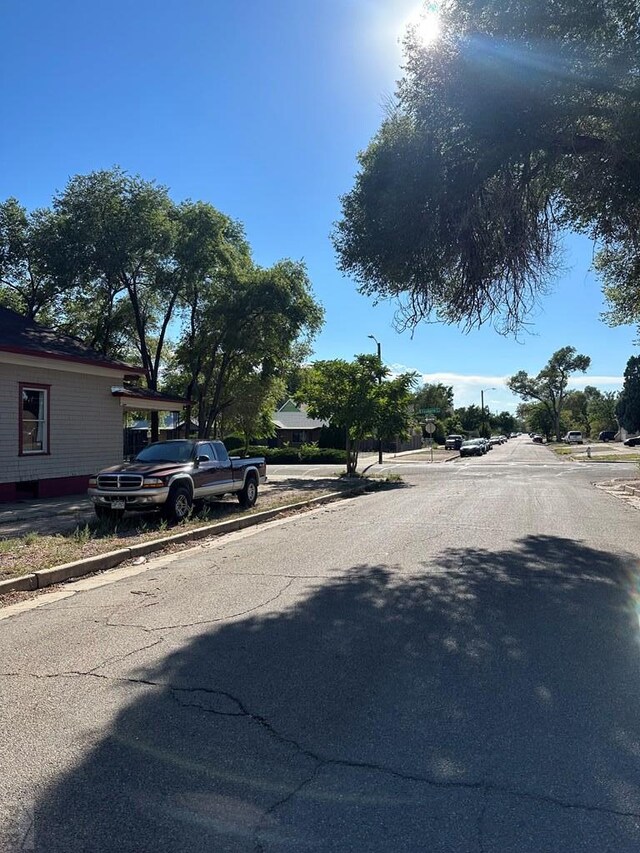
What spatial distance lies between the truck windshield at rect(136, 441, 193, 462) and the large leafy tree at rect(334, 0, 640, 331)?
5128 millimetres

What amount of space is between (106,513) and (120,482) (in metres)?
0.78

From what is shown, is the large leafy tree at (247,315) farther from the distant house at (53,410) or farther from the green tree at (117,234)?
the distant house at (53,410)

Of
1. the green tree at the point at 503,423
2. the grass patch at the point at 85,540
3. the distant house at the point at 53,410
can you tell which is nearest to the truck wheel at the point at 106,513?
the grass patch at the point at 85,540

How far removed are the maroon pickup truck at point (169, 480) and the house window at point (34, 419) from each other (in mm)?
4270

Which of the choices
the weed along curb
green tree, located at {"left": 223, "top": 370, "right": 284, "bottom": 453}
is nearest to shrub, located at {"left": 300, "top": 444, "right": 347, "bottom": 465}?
green tree, located at {"left": 223, "top": 370, "right": 284, "bottom": 453}

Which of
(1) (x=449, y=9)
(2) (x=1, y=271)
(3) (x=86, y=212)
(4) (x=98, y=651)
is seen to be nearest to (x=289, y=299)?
(3) (x=86, y=212)

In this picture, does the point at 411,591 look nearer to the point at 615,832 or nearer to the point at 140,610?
the point at 140,610

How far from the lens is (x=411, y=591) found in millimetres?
7289

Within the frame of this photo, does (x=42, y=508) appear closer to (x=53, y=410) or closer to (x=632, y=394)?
(x=53, y=410)

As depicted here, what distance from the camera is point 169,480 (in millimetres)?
12406

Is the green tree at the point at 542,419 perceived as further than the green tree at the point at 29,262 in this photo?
Yes

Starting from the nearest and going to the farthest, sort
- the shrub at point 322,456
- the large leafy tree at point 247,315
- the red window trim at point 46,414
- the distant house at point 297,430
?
the red window trim at point 46,414, the large leafy tree at point 247,315, the shrub at point 322,456, the distant house at point 297,430

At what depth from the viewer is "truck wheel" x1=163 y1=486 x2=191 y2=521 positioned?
1243cm

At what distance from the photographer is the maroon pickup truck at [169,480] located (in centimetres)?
1205
